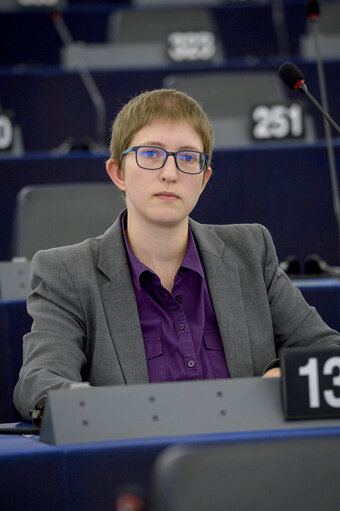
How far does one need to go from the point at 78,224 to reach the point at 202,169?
3.70 ft

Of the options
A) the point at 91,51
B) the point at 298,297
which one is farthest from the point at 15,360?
the point at 91,51

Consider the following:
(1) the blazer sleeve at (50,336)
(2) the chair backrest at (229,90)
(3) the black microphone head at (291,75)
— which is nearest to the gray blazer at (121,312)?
(1) the blazer sleeve at (50,336)

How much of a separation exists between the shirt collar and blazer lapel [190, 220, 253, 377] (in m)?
0.02

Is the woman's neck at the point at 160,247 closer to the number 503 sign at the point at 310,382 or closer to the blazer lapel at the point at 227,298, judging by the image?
the blazer lapel at the point at 227,298

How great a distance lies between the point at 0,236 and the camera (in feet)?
14.0

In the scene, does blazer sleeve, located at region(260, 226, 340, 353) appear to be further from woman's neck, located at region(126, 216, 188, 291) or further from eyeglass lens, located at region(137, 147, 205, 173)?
eyeglass lens, located at region(137, 147, 205, 173)

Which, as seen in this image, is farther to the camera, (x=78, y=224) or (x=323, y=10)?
(x=323, y=10)

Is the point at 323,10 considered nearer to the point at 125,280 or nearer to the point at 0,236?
the point at 0,236

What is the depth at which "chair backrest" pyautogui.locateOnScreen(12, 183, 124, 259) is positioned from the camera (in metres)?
3.28

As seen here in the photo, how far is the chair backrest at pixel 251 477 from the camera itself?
1056 millimetres

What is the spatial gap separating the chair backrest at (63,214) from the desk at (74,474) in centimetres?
192

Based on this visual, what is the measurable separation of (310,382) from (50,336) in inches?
29.1

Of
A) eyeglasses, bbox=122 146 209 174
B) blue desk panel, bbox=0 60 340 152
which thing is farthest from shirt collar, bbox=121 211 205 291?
blue desk panel, bbox=0 60 340 152

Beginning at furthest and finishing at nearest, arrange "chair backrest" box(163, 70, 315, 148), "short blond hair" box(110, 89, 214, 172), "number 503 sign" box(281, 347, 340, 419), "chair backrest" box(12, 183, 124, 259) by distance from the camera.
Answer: "chair backrest" box(163, 70, 315, 148)
"chair backrest" box(12, 183, 124, 259)
"short blond hair" box(110, 89, 214, 172)
"number 503 sign" box(281, 347, 340, 419)
